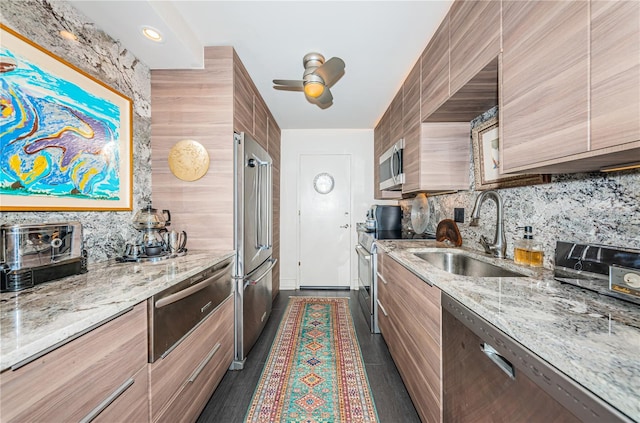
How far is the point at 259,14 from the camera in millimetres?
1599

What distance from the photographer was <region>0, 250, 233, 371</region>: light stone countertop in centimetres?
64

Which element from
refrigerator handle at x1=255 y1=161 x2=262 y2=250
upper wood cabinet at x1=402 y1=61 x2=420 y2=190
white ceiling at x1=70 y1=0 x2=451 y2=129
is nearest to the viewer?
white ceiling at x1=70 y1=0 x2=451 y2=129

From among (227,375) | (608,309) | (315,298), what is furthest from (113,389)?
(315,298)

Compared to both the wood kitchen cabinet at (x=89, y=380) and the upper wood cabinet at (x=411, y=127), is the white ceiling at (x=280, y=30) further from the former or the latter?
the wood kitchen cabinet at (x=89, y=380)

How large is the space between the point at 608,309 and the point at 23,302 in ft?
6.34

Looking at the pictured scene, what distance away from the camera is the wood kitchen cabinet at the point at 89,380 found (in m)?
0.62

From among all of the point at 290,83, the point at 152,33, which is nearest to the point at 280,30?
the point at 290,83

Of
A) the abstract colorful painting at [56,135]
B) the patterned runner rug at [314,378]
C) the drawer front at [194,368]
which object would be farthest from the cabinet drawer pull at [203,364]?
the abstract colorful painting at [56,135]

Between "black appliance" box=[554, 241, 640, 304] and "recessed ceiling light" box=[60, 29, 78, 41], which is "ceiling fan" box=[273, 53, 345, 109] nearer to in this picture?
"recessed ceiling light" box=[60, 29, 78, 41]

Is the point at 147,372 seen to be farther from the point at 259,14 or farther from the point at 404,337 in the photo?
the point at 259,14

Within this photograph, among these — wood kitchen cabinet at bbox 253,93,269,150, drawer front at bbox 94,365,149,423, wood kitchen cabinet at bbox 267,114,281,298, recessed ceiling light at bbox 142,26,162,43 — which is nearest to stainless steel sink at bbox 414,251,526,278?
drawer front at bbox 94,365,149,423

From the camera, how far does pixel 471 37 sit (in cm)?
129

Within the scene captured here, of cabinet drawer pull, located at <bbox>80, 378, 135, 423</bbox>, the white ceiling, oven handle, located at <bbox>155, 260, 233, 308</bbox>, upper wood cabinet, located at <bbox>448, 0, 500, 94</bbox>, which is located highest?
the white ceiling

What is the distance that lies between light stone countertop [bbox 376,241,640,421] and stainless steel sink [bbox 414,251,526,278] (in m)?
0.35
